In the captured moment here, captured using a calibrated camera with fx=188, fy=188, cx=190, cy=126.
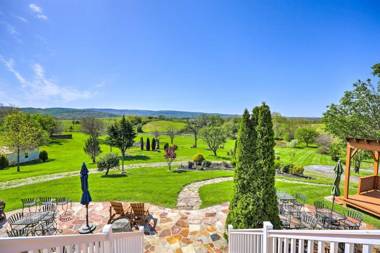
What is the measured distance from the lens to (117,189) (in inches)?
466

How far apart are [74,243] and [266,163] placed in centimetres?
477

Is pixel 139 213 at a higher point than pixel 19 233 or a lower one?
higher

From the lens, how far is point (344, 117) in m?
13.0

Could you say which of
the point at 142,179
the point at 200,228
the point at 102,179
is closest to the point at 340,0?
the point at 200,228

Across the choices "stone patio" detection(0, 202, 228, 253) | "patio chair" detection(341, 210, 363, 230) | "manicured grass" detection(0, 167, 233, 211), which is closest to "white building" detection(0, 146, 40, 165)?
"manicured grass" detection(0, 167, 233, 211)

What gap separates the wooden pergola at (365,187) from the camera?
8.60 m

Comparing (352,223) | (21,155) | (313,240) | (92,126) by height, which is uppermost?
(92,126)

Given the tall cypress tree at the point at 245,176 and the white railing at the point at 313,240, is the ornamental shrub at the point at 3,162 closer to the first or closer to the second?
the tall cypress tree at the point at 245,176

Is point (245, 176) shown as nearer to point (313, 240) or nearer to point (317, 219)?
point (317, 219)

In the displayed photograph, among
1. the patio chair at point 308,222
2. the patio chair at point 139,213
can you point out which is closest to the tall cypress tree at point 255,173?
the patio chair at point 308,222

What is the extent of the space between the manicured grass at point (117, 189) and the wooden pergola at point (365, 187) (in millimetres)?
8208

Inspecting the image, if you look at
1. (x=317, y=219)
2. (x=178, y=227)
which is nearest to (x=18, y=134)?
(x=178, y=227)

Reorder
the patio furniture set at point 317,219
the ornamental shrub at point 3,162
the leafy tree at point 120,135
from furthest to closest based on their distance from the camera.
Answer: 1. the leafy tree at point 120,135
2. the ornamental shrub at point 3,162
3. the patio furniture set at point 317,219

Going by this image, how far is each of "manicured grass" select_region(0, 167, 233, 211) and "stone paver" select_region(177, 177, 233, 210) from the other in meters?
0.34
